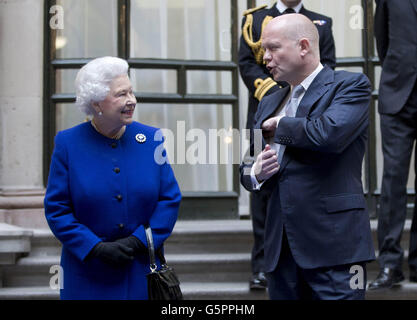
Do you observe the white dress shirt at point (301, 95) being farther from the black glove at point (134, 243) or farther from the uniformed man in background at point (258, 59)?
the uniformed man in background at point (258, 59)

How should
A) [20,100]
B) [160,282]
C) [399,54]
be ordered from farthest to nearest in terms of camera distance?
[20,100] < [399,54] < [160,282]

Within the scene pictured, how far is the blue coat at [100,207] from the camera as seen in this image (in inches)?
Result: 131

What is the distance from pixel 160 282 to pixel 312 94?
39.1 inches

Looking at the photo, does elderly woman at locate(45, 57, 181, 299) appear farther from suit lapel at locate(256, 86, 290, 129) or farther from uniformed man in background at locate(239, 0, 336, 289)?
uniformed man in background at locate(239, 0, 336, 289)

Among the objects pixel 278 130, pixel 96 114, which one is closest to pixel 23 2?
pixel 96 114

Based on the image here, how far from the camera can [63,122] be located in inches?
267

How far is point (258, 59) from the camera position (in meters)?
5.33

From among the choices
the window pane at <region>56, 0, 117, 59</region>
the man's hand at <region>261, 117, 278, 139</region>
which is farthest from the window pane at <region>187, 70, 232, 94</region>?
the man's hand at <region>261, 117, 278, 139</region>

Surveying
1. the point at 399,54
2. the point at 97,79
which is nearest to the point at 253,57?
the point at 399,54

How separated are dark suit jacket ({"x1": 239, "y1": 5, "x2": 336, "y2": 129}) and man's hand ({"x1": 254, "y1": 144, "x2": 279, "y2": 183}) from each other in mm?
2082

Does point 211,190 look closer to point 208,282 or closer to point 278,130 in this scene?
point 208,282

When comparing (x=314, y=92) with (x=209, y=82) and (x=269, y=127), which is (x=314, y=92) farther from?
(x=209, y=82)

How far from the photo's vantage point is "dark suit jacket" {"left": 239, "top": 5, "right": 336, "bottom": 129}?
526 centimetres

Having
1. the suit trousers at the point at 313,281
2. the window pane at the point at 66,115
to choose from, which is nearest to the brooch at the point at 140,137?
the suit trousers at the point at 313,281
